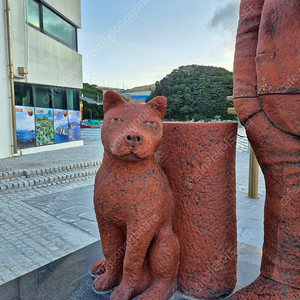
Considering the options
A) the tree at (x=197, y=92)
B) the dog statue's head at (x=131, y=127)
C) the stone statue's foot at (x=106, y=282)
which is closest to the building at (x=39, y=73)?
the stone statue's foot at (x=106, y=282)

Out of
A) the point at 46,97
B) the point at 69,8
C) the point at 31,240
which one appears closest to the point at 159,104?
the point at 31,240

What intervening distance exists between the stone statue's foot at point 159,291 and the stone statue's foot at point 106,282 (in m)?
0.28

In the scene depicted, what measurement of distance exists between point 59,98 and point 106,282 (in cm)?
1161

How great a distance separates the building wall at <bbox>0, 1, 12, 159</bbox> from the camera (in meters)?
8.69

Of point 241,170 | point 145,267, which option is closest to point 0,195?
point 145,267

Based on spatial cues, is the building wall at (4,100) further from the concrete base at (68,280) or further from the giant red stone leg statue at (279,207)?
the giant red stone leg statue at (279,207)

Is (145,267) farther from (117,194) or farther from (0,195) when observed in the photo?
(0,195)

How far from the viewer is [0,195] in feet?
18.5

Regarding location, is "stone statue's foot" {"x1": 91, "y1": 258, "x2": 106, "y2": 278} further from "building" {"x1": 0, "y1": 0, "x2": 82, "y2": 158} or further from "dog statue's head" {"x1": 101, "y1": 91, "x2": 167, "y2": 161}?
"building" {"x1": 0, "y1": 0, "x2": 82, "y2": 158}

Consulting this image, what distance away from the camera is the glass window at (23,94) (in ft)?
32.3

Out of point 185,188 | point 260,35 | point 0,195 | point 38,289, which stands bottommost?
point 0,195

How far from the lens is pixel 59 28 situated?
12094 millimetres

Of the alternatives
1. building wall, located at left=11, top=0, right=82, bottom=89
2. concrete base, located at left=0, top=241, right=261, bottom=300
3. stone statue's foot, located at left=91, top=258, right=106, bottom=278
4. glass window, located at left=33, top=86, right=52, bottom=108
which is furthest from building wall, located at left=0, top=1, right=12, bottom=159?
stone statue's foot, located at left=91, top=258, right=106, bottom=278

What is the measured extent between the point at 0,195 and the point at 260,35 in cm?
566
